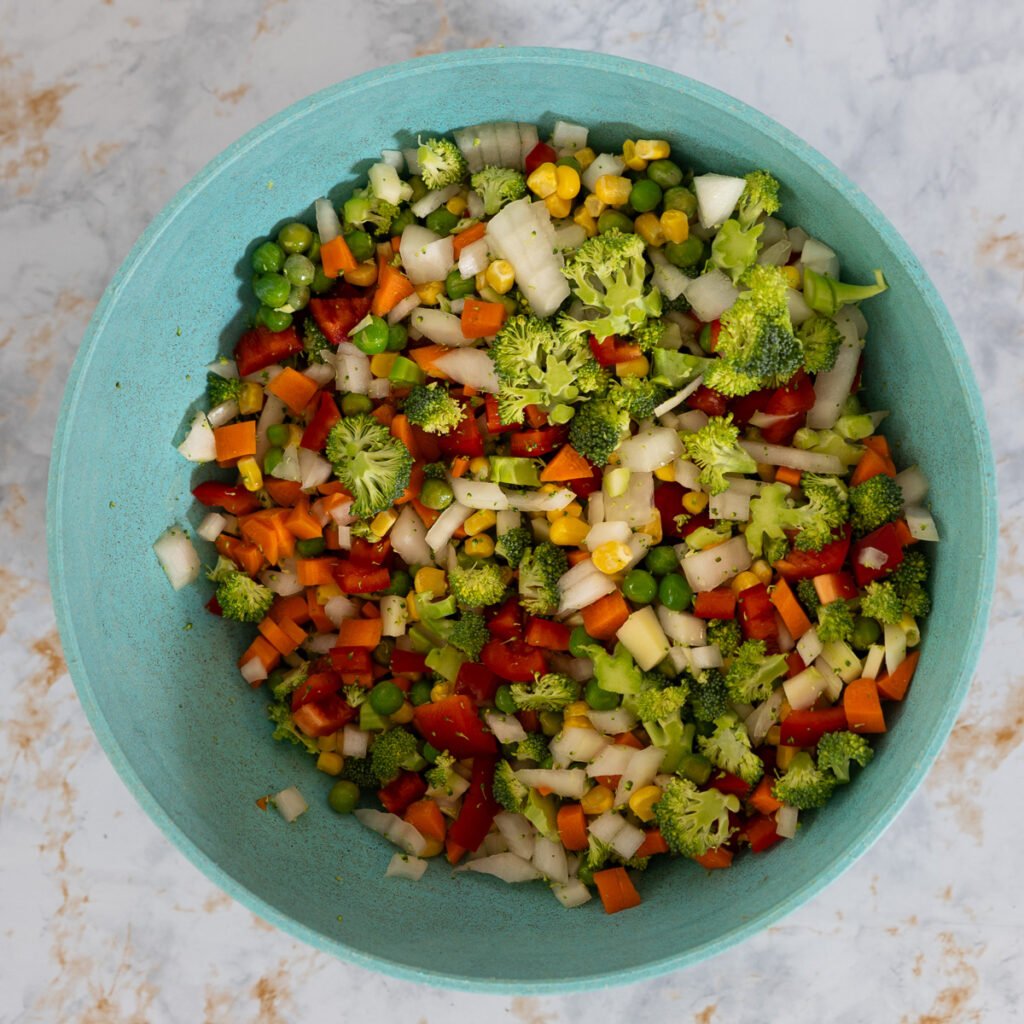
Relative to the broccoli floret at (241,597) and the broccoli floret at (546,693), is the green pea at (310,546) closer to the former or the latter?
the broccoli floret at (241,597)

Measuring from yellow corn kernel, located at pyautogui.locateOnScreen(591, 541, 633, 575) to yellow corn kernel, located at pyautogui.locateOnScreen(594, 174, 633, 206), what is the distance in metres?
0.80

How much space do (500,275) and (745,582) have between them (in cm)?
92

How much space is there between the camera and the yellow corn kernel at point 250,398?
2.65 metres

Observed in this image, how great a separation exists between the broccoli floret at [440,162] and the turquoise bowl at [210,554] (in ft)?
0.19

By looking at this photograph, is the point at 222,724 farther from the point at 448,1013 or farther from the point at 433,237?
the point at 433,237

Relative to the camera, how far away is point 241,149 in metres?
2.34

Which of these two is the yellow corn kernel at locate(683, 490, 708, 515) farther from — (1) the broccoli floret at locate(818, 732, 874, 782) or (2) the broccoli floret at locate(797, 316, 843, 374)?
(1) the broccoli floret at locate(818, 732, 874, 782)

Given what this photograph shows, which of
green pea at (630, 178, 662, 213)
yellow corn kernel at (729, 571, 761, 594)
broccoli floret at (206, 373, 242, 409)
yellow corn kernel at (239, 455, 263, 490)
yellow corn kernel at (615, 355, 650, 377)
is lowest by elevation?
yellow corn kernel at (729, 571, 761, 594)

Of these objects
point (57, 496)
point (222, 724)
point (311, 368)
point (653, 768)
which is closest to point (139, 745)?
point (222, 724)

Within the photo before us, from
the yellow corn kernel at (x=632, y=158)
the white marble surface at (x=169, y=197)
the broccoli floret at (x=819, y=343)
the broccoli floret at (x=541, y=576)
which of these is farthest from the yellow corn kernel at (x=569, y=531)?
the white marble surface at (x=169, y=197)

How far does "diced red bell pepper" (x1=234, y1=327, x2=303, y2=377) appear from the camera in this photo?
2.63 metres

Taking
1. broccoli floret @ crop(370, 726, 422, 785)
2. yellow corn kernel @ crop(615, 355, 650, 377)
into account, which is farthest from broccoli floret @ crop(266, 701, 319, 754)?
yellow corn kernel @ crop(615, 355, 650, 377)

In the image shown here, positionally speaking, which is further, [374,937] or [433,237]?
[433,237]

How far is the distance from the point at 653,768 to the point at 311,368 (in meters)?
1.29
